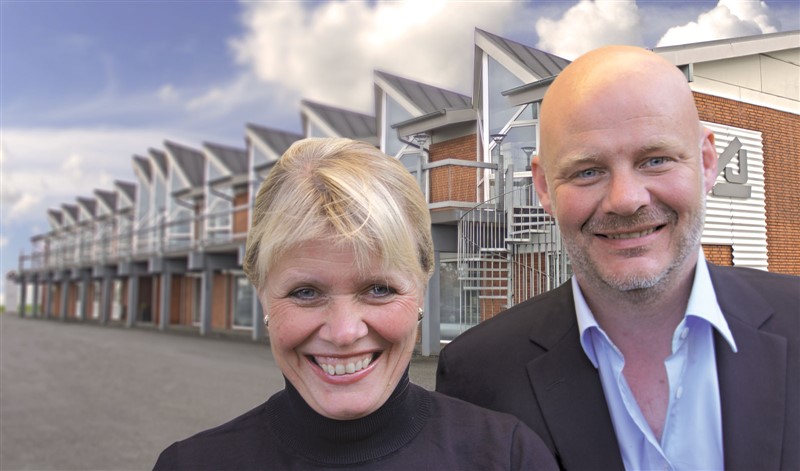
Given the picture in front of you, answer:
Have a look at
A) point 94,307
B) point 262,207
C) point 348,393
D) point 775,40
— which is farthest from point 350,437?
point 94,307

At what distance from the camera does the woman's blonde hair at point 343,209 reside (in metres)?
1.14

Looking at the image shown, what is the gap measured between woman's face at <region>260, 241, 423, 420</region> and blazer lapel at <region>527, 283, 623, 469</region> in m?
0.42

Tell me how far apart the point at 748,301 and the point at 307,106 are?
1341mm

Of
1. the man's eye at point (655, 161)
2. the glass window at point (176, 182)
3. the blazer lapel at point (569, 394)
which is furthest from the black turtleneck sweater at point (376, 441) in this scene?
the glass window at point (176, 182)

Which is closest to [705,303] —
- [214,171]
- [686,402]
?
[686,402]

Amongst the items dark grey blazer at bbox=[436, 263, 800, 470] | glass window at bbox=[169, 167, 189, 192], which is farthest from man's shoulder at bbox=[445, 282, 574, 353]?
A: glass window at bbox=[169, 167, 189, 192]

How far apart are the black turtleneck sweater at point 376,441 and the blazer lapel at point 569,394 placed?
0.35ft

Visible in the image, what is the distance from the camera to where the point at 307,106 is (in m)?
1.75

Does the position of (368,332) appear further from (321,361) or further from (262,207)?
(262,207)

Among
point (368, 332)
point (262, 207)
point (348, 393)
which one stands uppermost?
point (262, 207)

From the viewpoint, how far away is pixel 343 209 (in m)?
1.15

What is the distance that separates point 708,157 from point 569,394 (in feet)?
2.16

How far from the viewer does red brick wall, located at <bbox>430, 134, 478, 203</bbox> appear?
1.28 meters

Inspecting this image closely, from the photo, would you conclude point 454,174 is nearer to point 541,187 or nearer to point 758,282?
point 541,187
